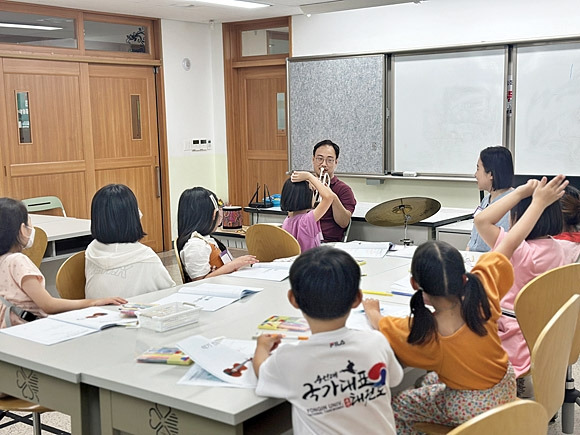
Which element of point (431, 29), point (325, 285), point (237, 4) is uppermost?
point (237, 4)

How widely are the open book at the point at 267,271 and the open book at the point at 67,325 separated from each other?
700 millimetres

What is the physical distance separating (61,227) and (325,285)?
10.1ft

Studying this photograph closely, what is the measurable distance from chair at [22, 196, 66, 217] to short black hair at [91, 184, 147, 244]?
3537 mm

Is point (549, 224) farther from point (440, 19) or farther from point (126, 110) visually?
point (126, 110)

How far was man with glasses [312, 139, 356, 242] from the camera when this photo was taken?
4.41 m

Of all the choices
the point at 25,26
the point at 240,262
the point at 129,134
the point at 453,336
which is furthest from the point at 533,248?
the point at 129,134

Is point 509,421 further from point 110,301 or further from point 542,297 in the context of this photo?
point 110,301

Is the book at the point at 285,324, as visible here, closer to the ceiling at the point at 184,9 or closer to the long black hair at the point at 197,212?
the long black hair at the point at 197,212

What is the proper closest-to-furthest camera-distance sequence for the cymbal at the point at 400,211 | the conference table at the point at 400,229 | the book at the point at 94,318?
the book at the point at 94,318 → the cymbal at the point at 400,211 → the conference table at the point at 400,229

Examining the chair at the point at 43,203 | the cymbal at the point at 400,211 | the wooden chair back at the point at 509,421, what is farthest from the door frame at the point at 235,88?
the wooden chair back at the point at 509,421

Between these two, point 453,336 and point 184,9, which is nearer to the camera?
point 453,336

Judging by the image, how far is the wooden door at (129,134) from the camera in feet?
22.1

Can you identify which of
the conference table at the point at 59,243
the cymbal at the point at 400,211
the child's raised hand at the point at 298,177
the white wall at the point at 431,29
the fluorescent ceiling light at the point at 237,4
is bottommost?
the conference table at the point at 59,243

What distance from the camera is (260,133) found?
7555 mm
